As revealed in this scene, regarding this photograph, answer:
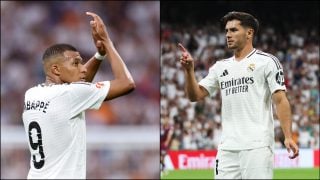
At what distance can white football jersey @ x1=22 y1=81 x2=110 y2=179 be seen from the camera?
12.0 feet

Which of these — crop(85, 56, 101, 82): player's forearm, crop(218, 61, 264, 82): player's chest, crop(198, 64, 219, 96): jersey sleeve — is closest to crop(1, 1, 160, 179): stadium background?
crop(198, 64, 219, 96): jersey sleeve

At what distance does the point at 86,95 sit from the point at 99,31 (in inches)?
15.1

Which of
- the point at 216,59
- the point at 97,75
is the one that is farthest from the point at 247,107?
the point at 216,59

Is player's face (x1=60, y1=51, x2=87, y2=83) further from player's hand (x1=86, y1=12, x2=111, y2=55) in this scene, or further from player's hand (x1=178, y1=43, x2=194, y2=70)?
player's hand (x1=178, y1=43, x2=194, y2=70)

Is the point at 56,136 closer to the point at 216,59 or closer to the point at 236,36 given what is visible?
the point at 236,36

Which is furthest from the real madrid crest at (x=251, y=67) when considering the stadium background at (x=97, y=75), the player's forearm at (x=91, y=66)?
the stadium background at (x=97, y=75)

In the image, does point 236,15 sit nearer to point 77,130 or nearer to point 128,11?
point 77,130

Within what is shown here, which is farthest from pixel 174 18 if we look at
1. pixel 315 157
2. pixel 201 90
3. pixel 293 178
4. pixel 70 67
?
pixel 70 67

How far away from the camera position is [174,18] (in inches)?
854

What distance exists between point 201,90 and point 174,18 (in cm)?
1645

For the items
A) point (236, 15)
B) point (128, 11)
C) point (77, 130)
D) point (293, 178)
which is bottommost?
point (293, 178)

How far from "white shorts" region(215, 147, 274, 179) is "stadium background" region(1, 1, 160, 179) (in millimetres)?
3454

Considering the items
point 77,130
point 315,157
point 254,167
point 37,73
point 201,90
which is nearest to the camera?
point 77,130

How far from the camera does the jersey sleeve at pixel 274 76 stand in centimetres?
499
